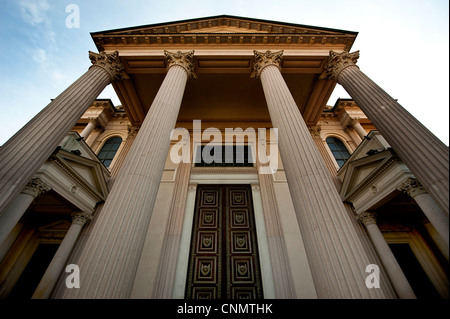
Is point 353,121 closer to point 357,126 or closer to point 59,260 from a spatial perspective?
point 357,126

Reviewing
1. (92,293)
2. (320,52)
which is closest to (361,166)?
(320,52)

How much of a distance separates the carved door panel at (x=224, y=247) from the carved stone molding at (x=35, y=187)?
5.04 m

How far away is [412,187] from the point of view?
201 inches

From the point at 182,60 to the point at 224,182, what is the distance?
5.76 m

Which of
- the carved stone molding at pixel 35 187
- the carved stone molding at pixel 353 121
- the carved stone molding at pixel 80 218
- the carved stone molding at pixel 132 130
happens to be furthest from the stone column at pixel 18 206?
the carved stone molding at pixel 353 121

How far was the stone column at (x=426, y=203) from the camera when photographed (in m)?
4.29

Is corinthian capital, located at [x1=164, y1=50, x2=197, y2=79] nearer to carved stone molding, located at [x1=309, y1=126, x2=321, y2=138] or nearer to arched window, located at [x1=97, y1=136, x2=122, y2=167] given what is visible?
arched window, located at [x1=97, y1=136, x2=122, y2=167]

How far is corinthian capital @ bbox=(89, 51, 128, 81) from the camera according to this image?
25.8ft

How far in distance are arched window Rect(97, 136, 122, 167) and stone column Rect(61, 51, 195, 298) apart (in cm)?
649

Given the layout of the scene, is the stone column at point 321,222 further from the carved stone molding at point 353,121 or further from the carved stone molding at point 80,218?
the carved stone molding at point 353,121

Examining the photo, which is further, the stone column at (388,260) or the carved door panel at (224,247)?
the carved door panel at (224,247)

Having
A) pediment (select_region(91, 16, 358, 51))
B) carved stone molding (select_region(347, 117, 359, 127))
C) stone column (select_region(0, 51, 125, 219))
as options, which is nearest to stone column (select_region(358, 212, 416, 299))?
carved stone molding (select_region(347, 117, 359, 127))

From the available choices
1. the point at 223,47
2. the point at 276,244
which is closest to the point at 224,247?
the point at 276,244

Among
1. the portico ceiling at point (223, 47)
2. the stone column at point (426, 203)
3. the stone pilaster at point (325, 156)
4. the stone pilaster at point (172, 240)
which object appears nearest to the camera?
the stone column at point (426, 203)
